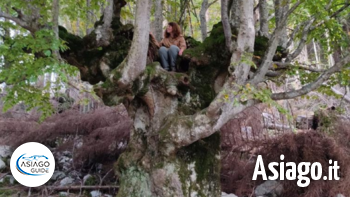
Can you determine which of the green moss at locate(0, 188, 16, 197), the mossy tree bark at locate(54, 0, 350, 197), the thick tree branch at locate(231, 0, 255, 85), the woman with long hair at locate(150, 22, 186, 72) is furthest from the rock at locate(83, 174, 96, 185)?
the thick tree branch at locate(231, 0, 255, 85)

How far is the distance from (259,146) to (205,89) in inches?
124

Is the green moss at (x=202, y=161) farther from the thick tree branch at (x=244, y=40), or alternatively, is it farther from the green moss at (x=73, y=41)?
the green moss at (x=73, y=41)

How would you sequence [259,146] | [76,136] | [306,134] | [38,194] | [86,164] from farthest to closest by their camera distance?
[76,136] → [86,164] → [259,146] → [306,134] → [38,194]

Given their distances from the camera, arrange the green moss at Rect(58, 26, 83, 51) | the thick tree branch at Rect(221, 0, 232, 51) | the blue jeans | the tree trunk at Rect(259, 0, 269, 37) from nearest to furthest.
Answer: the thick tree branch at Rect(221, 0, 232, 51) → the blue jeans → the green moss at Rect(58, 26, 83, 51) → the tree trunk at Rect(259, 0, 269, 37)

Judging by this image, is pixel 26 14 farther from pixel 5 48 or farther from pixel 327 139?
pixel 327 139

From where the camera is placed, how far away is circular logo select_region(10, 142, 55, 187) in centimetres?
591

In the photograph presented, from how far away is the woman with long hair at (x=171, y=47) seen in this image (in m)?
5.67

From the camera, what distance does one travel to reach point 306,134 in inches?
287

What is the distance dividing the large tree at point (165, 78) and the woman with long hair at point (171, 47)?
0.23 metres

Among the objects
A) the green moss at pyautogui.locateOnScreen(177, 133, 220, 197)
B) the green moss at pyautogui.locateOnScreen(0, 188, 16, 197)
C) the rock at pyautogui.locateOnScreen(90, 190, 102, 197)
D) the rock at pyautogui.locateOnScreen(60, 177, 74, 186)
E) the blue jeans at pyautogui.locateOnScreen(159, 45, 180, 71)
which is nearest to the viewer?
the green moss at pyautogui.locateOnScreen(177, 133, 220, 197)

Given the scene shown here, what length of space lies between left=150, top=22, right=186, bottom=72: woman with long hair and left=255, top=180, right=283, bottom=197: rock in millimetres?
3588

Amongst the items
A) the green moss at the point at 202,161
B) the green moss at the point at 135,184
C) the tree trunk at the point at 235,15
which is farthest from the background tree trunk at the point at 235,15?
the green moss at the point at 135,184

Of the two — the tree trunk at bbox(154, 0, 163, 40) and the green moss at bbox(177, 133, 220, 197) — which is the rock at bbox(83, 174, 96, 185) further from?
the tree trunk at bbox(154, 0, 163, 40)

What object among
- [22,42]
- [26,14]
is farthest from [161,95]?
[26,14]
